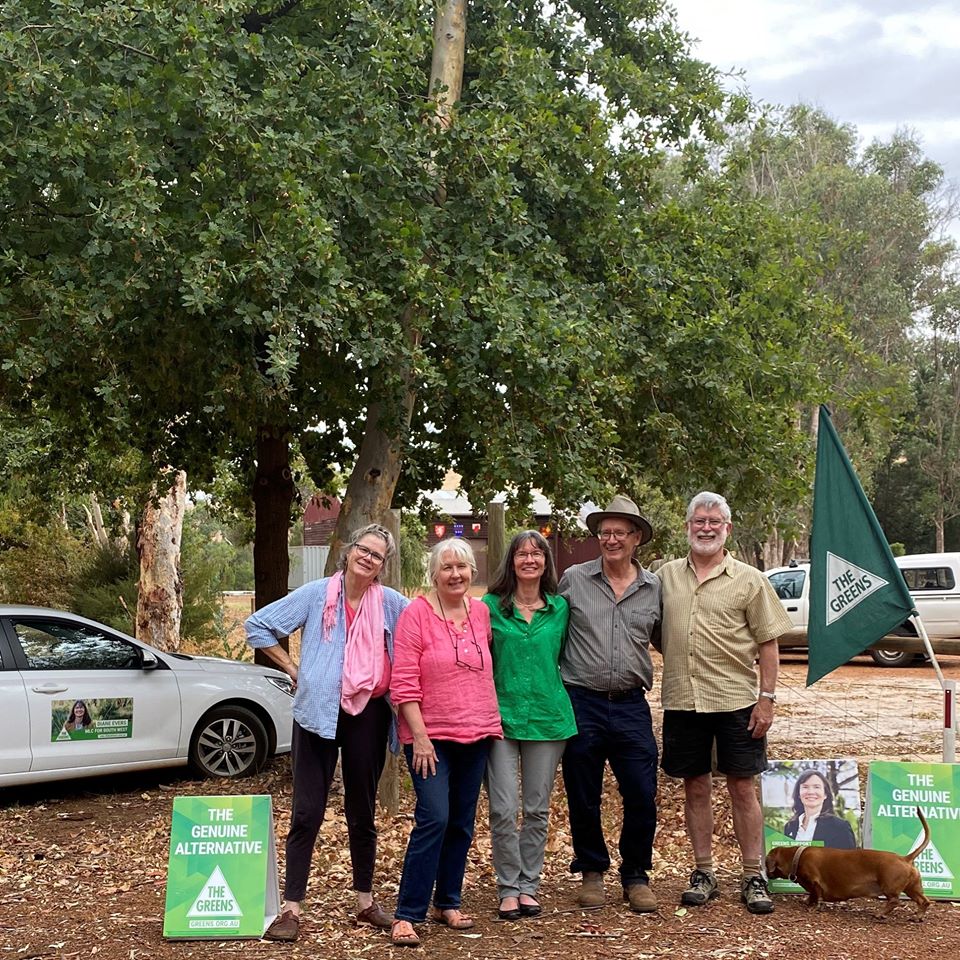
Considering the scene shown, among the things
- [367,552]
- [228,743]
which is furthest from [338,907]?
[228,743]

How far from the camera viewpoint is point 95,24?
8.02m

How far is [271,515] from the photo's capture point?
1231cm

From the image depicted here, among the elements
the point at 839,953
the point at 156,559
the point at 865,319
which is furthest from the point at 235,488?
the point at 865,319

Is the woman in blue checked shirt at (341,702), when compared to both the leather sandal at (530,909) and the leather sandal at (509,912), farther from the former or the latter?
the leather sandal at (530,909)

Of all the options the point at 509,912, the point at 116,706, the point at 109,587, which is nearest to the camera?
the point at 509,912

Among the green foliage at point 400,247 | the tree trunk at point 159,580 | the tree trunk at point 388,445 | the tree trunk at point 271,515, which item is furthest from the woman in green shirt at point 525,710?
the tree trunk at point 159,580

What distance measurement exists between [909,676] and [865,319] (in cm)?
2047

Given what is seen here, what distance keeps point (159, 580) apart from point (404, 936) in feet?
43.7

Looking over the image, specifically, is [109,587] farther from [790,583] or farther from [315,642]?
[315,642]

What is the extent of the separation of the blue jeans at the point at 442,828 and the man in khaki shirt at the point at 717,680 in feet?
3.23

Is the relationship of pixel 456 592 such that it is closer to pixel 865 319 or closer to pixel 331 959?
pixel 331 959

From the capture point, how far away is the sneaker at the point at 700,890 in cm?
612

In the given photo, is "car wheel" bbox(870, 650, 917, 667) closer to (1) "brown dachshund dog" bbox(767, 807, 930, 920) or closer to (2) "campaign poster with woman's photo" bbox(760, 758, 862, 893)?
(2) "campaign poster with woman's photo" bbox(760, 758, 862, 893)

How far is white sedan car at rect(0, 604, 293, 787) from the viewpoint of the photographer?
9375 millimetres
